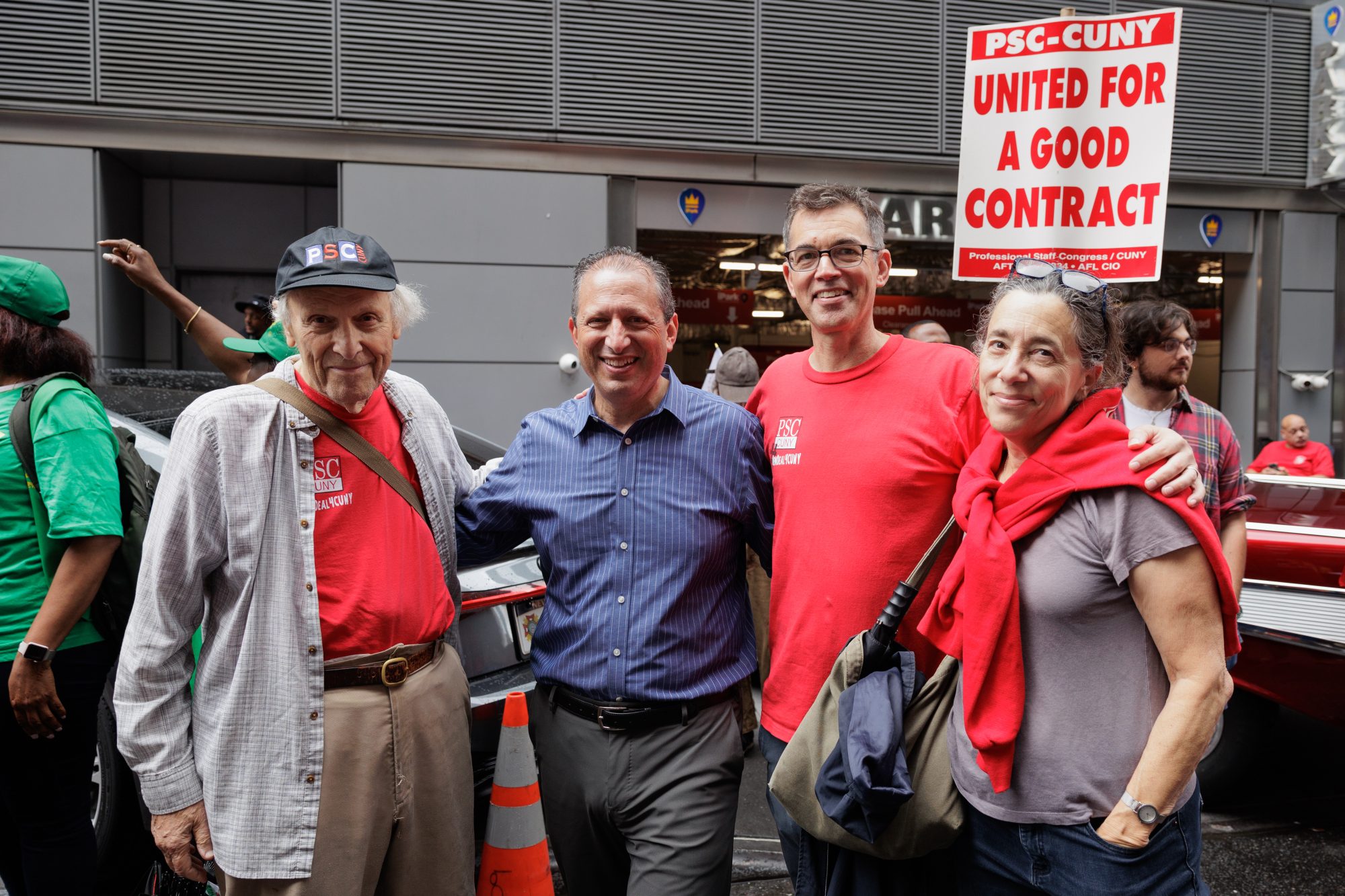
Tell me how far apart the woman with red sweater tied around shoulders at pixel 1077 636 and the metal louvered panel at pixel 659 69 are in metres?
7.94

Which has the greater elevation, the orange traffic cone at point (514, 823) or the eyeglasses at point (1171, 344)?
the eyeglasses at point (1171, 344)

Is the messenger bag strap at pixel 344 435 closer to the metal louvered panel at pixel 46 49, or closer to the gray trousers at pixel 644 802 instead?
the gray trousers at pixel 644 802

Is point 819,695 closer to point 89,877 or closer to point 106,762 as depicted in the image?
point 89,877

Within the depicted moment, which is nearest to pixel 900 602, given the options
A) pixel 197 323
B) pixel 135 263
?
pixel 135 263

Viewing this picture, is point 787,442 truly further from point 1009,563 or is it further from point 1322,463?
point 1322,463

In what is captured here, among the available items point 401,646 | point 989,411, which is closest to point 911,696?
point 989,411

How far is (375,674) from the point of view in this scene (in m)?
2.12

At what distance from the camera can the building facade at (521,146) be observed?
8.44m

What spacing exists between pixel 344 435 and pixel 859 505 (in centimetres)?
126

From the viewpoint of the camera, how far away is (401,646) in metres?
2.16

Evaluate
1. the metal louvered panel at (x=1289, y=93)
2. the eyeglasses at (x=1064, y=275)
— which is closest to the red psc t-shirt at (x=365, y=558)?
the eyeglasses at (x=1064, y=275)

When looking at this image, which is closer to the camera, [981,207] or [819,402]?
[819,402]

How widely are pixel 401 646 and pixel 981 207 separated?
11.5 ft

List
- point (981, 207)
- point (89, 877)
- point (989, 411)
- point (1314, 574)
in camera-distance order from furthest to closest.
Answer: point (981, 207)
point (1314, 574)
point (89, 877)
point (989, 411)
